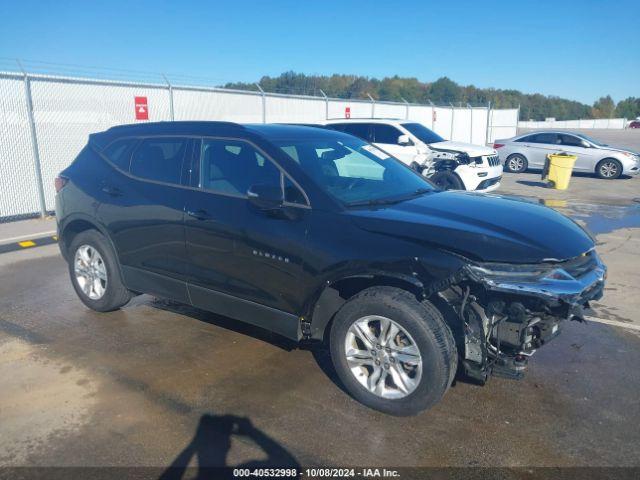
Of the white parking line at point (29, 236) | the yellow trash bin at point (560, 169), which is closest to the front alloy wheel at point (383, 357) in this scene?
the white parking line at point (29, 236)

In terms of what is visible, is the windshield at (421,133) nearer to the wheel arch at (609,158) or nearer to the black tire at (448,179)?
the black tire at (448,179)

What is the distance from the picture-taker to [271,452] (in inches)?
120

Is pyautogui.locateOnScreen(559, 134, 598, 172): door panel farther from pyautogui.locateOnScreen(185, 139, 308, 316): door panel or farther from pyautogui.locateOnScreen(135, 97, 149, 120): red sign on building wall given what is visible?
pyautogui.locateOnScreen(185, 139, 308, 316): door panel

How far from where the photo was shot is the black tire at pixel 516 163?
61.6ft

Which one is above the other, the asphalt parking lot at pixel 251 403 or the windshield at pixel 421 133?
the windshield at pixel 421 133

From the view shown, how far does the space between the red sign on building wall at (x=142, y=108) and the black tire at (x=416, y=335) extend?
10011 mm

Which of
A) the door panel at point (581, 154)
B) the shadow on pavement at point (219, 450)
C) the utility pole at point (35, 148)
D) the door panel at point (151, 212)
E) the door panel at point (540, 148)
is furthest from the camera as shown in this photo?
the door panel at point (540, 148)

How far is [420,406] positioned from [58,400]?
96.4 inches

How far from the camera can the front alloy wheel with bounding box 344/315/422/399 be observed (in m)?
3.30

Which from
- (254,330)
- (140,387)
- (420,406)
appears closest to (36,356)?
(140,387)

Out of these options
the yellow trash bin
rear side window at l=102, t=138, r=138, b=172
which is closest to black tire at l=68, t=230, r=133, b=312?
rear side window at l=102, t=138, r=138, b=172

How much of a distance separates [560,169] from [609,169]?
402 centimetres

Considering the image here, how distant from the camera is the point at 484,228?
3307 mm

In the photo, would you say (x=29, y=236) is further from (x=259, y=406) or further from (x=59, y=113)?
(x=259, y=406)
